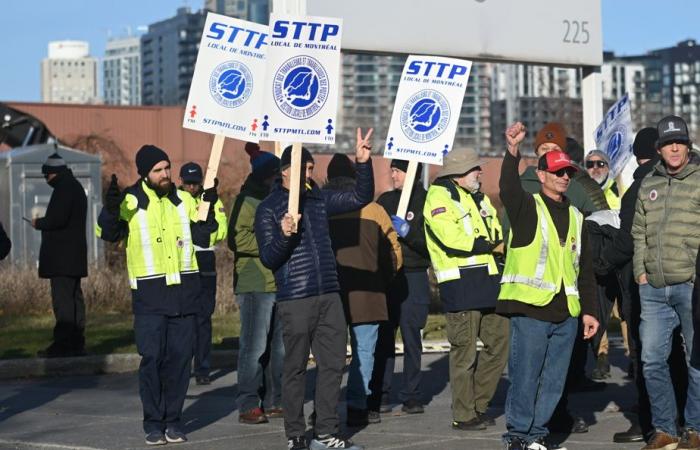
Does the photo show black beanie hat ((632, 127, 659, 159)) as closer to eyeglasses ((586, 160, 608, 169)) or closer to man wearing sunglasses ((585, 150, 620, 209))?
man wearing sunglasses ((585, 150, 620, 209))

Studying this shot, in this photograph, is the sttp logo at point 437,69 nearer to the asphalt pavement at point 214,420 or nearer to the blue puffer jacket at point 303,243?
the blue puffer jacket at point 303,243

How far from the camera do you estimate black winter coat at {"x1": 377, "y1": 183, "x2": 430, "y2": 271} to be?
11.8 meters

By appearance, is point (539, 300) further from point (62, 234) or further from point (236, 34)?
point (62, 234)

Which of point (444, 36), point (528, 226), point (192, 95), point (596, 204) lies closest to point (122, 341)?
point (444, 36)

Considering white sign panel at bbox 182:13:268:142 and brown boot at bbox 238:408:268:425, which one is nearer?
brown boot at bbox 238:408:268:425

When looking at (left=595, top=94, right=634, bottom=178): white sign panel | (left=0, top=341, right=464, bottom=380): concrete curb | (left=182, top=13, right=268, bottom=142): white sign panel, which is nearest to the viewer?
(left=182, top=13, right=268, bottom=142): white sign panel

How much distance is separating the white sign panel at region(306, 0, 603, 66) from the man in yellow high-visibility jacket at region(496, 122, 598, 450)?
6.82 m

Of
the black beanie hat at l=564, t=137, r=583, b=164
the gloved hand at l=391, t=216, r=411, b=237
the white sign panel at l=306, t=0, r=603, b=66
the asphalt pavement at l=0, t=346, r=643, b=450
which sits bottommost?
the asphalt pavement at l=0, t=346, r=643, b=450

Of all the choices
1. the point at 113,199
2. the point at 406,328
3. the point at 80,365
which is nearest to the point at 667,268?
the point at 406,328

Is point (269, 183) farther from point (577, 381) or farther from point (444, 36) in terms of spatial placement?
point (444, 36)

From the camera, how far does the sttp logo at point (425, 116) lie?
40.4ft

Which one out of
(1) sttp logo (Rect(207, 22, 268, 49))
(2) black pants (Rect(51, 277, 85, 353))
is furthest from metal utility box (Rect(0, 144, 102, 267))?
(1) sttp logo (Rect(207, 22, 268, 49))

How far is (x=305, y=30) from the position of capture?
10000mm

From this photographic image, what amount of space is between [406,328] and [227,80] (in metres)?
2.44
